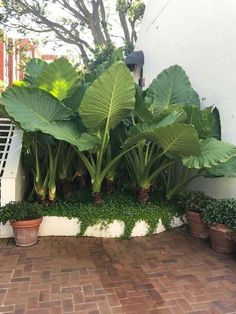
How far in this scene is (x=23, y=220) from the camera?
167 inches

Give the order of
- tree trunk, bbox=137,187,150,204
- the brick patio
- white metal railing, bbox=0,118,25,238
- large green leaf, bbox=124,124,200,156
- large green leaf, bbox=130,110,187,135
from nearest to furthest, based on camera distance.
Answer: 1. the brick patio
2. large green leaf, bbox=124,124,200,156
3. large green leaf, bbox=130,110,187,135
4. white metal railing, bbox=0,118,25,238
5. tree trunk, bbox=137,187,150,204

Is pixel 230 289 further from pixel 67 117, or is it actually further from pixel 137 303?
pixel 67 117

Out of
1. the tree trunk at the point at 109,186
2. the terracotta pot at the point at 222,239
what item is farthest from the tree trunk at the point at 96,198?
the terracotta pot at the point at 222,239

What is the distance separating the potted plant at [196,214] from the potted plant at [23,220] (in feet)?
7.28

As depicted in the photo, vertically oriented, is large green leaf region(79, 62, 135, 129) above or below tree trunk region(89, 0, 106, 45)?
below

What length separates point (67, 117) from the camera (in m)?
4.39

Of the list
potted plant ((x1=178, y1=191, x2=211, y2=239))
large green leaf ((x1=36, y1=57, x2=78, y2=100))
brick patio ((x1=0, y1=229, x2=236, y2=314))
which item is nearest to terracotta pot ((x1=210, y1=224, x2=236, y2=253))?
brick patio ((x1=0, y1=229, x2=236, y2=314))

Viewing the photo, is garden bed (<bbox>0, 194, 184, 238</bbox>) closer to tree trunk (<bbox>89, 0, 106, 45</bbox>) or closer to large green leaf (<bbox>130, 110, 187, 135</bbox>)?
large green leaf (<bbox>130, 110, 187, 135</bbox>)

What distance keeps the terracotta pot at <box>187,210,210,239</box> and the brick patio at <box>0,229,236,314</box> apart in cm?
16

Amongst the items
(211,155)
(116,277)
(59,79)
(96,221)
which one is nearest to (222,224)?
(211,155)

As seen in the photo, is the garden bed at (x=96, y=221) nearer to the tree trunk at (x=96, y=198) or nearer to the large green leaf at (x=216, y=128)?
the tree trunk at (x=96, y=198)

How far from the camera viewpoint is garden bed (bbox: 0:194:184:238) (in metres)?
4.66

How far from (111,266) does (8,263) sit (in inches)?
47.9

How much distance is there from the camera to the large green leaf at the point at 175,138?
378 centimetres
